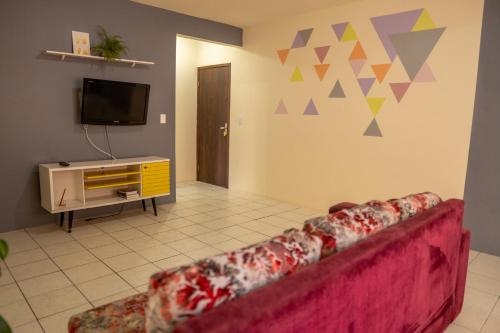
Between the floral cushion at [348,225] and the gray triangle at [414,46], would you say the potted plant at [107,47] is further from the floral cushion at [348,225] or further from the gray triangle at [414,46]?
the floral cushion at [348,225]

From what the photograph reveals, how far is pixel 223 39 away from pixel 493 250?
4384 mm

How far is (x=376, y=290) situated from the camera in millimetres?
1507

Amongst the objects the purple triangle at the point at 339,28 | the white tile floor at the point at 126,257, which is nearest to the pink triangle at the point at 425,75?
the purple triangle at the point at 339,28

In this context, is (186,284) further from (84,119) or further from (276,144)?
(276,144)

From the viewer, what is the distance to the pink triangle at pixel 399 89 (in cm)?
384

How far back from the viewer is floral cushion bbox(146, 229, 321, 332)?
107 cm

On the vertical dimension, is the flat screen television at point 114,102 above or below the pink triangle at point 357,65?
below

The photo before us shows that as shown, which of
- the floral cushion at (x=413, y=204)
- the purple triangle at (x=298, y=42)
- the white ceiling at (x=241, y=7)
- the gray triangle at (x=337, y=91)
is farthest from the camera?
the purple triangle at (x=298, y=42)

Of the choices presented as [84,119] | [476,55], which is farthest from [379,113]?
[84,119]

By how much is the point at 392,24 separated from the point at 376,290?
3306 millimetres

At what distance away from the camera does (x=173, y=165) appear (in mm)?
5051

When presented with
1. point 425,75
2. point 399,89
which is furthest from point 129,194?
point 425,75

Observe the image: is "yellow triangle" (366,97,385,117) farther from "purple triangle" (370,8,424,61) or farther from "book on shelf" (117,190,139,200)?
"book on shelf" (117,190,139,200)

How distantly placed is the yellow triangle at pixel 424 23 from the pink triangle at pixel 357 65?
66cm
